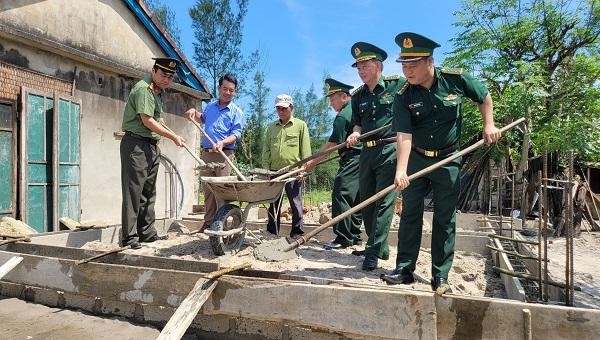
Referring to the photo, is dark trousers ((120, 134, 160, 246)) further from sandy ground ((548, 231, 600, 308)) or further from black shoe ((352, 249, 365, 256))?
sandy ground ((548, 231, 600, 308))

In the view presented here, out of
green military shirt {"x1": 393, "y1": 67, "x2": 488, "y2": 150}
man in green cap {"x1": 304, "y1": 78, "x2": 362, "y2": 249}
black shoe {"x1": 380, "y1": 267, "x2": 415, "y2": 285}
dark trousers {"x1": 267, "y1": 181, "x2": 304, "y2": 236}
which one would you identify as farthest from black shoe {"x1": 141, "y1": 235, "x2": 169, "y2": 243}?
green military shirt {"x1": 393, "y1": 67, "x2": 488, "y2": 150}

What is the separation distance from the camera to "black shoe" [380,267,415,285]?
3.26m

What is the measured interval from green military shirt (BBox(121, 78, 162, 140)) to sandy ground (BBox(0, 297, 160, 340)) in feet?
6.17

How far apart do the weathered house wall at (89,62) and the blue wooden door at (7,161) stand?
229mm

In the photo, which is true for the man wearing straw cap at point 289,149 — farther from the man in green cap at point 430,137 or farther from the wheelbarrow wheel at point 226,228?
the man in green cap at point 430,137

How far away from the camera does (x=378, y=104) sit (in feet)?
13.8

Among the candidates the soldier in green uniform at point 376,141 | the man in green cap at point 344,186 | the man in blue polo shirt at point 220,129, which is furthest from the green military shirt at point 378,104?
the man in blue polo shirt at point 220,129

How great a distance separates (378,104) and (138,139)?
2361 millimetres

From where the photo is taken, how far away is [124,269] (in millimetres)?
2965

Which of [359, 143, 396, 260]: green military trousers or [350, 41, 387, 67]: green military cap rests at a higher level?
[350, 41, 387, 67]: green military cap

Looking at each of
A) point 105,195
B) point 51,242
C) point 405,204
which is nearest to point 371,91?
point 405,204

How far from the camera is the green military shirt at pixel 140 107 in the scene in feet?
14.5

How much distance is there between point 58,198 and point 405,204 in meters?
4.91

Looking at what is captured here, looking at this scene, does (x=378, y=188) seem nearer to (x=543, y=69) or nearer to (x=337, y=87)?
(x=337, y=87)
